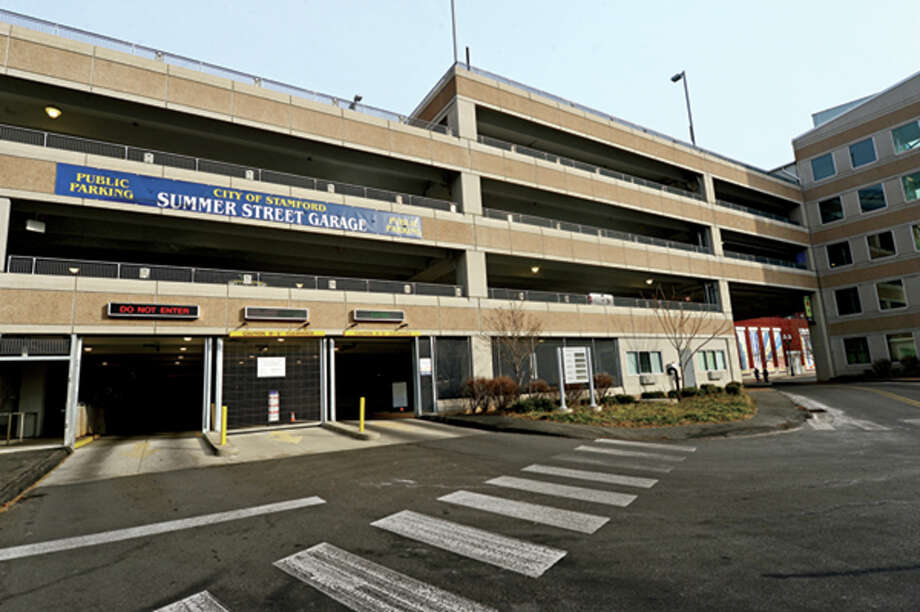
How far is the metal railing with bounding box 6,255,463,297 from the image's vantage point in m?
15.7

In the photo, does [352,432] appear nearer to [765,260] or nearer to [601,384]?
[601,384]

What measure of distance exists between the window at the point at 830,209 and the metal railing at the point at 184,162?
37144 mm

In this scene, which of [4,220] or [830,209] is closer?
[4,220]

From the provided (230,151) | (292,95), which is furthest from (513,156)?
(230,151)

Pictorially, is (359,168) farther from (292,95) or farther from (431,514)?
(431,514)

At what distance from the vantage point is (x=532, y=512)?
629 cm

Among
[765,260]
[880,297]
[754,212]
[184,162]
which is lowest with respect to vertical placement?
[880,297]

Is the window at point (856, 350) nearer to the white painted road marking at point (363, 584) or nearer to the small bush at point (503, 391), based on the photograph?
the small bush at point (503, 391)

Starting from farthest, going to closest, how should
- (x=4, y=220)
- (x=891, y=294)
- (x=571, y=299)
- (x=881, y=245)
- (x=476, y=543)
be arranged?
(x=881, y=245)
(x=891, y=294)
(x=571, y=299)
(x=4, y=220)
(x=476, y=543)

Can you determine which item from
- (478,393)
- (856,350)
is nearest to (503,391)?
(478,393)

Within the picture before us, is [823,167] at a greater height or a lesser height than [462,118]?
greater

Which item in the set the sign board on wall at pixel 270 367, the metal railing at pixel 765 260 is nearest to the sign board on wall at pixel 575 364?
the sign board on wall at pixel 270 367

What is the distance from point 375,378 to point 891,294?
40.9 m

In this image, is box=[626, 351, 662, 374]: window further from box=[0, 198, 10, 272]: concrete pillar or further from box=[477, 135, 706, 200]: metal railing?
box=[0, 198, 10, 272]: concrete pillar
